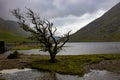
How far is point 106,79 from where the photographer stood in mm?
37312

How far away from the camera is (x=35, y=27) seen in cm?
6300

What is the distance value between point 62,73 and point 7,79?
12492 millimetres

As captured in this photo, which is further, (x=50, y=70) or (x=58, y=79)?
(x=50, y=70)

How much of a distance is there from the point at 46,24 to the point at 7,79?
28649 millimetres

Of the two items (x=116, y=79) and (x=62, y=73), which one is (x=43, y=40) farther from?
(x=116, y=79)

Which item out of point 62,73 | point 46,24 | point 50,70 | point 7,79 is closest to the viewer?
point 7,79

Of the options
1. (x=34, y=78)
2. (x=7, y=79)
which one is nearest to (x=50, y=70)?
(x=34, y=78)

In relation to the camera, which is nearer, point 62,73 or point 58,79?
point 58,79

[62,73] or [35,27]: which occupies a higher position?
[35,27]

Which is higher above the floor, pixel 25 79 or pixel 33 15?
pixel 33 15

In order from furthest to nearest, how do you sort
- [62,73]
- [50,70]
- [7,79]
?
[50,70]
[62,73]
[7,79]

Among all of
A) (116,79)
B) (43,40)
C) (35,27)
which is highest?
(35,27)

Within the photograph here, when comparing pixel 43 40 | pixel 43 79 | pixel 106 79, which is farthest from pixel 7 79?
pixel 43 40

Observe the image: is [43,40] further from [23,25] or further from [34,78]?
[34,78]
